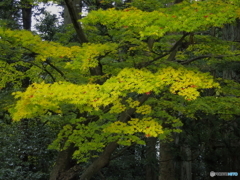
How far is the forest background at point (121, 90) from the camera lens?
15.2 feet

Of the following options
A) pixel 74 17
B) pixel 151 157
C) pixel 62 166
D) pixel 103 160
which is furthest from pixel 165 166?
pixel 74 17

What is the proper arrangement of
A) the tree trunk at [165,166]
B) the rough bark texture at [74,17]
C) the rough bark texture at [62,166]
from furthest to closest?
the tree trunk at [165,166] < the rough bark texture at [62,166] < the rough bark texture at [74,17]

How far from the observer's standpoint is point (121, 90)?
4551mm

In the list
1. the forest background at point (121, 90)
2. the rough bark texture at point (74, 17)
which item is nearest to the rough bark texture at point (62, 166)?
the forest background at point (121, 90)

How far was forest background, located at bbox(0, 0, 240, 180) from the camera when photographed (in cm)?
464

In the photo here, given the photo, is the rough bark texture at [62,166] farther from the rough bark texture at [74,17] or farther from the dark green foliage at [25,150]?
the rough bark texture at [74,17]

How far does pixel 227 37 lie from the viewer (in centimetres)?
870

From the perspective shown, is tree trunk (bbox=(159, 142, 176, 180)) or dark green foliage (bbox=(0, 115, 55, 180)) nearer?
dark green foliage (bbox=(0, 115, 55, 180))

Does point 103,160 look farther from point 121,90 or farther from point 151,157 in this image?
point 151,157

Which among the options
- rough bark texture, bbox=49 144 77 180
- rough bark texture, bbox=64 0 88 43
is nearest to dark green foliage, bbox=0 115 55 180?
rough bark texture, bbox=49 144 77 180

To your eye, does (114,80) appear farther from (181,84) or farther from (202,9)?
(202,9)

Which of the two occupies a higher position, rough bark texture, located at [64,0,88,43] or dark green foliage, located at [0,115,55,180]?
rough bark texture, located at [64,0,88,43]

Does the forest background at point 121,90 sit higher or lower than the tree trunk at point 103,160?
→ higher

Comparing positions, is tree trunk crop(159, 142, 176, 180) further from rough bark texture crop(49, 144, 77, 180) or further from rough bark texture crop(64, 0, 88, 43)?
rough bark texture crop(64, 0, 88, 43)
